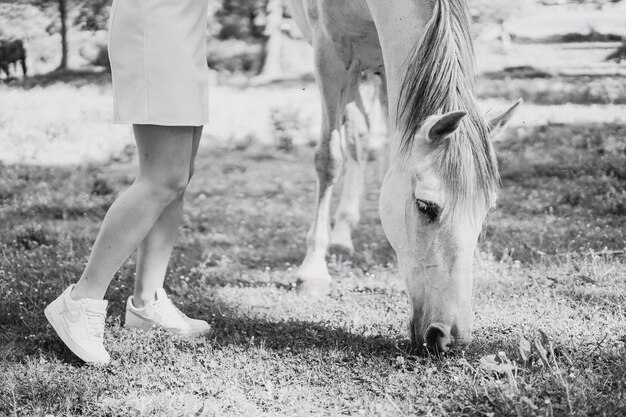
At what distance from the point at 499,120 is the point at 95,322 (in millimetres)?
Result: 1987

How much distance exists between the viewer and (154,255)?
11.7 ft

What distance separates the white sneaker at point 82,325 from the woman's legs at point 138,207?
54 millimetres

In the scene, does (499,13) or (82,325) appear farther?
(499,13)

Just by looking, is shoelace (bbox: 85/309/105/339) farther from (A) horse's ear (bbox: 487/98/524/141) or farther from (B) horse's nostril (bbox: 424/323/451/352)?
(A) horse's ear (bbox: 487/98/524/141)

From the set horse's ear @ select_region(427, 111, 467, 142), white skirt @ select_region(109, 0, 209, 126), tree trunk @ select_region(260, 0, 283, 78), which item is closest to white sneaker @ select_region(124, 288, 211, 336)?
white skirt @ select_region(109, 0, 209, 126)

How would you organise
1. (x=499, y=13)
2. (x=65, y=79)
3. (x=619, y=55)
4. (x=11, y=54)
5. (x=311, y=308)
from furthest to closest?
(x=499, y=13), (x=65, y=79), (x=619, y=55), (x=11, y=54), (x=311, y=308)

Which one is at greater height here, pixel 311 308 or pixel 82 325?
pixel 82 325

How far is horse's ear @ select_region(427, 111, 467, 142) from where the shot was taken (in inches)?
108

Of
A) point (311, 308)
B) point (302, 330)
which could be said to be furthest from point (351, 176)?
point (302, 330)

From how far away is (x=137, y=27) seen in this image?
9.80 ft

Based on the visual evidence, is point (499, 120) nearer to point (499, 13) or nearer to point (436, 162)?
point (436, 162)

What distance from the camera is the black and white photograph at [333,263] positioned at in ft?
9.18

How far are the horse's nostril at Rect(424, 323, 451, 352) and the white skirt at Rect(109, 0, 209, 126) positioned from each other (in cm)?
132

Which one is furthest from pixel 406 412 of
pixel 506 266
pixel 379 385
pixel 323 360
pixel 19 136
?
pixel 19 136
